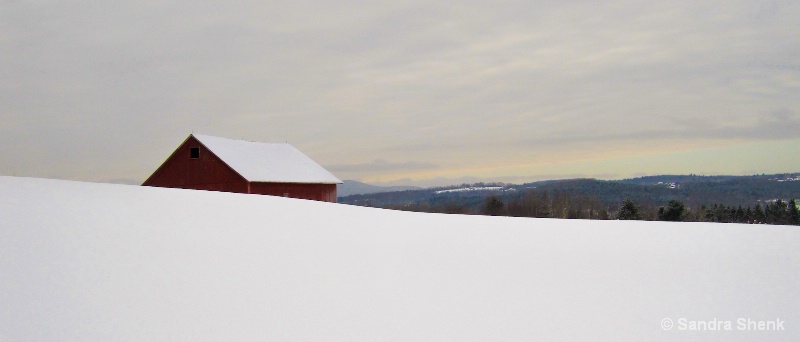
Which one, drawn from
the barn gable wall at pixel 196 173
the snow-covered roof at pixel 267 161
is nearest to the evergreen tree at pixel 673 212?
the snow-covered roof at pixel 267 161

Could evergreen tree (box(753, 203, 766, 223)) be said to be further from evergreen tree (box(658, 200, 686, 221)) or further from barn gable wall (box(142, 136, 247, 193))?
barn gable wall (box(142, 136, 247, 193))

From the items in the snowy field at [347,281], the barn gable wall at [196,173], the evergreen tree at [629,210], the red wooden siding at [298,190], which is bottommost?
the snowy field at [347,281]

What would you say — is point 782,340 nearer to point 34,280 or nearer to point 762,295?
point 762,295

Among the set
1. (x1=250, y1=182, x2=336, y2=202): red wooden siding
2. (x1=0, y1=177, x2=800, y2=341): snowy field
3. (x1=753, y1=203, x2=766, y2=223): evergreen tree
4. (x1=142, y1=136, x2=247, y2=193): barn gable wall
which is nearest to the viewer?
(x1=0, y1=177, x2=800, y2=341): snowy field

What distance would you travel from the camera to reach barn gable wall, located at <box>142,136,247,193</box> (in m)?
27.2

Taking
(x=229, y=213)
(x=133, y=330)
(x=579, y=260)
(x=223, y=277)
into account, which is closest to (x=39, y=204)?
(x=229, y=213)

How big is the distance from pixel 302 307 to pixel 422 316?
135 cm

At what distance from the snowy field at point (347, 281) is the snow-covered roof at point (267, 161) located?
1476 centimetres

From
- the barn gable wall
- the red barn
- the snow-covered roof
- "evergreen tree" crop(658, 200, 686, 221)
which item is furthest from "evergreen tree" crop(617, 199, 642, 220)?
the barn gable wall

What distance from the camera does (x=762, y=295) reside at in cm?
867

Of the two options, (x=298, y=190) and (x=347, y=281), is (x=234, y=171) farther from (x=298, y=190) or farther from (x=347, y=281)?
(x=347, y=281)

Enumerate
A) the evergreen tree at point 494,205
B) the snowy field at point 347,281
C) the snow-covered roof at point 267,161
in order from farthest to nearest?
the evergreen tree at point 494,205 → the snow-covered roof at point 267,161 → the snowy field at point 347,281

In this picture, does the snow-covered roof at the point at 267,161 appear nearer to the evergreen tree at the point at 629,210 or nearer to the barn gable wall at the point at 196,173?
the barn gable wall at the point at 196,173

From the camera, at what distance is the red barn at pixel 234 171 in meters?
27.2
